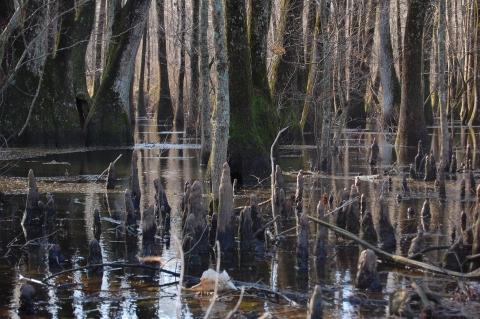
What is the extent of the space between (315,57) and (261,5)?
69.5 inches

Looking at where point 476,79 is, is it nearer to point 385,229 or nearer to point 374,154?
point 374,154

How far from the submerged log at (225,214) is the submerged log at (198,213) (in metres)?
0.20

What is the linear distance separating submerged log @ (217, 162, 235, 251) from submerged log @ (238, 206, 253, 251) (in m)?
0.11

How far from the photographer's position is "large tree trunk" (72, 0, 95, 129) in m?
21.4

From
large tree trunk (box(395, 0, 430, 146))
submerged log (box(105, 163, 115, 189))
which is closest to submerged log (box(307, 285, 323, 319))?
submerged log (box(105, 163, 115, 189))

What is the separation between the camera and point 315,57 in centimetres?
1633

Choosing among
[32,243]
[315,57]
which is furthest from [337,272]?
[315,57]

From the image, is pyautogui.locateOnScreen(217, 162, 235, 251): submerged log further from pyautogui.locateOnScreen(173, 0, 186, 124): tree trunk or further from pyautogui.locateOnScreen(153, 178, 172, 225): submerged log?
pyautogui.locateOnScreen(173, 0, 186, 124): tree trunk

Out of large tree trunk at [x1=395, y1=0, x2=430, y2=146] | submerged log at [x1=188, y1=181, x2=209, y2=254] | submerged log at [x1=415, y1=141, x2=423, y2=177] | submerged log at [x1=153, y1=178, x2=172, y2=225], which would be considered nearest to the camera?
submerged log at [x1=188, y1=181, x2=209, y2=254]

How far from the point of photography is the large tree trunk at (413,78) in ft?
63.5

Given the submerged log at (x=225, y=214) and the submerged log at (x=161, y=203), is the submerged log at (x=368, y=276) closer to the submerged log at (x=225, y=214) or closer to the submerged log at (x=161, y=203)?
the submerged log at (x=225, y=214)

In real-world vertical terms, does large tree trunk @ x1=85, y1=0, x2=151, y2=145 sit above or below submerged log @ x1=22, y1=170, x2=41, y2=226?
above

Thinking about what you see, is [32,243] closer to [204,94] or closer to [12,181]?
[12,181]

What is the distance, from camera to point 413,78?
1958 centimetres
